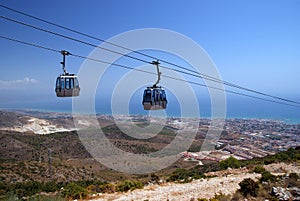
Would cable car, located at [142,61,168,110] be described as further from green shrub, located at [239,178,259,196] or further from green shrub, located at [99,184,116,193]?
green shrub, located at [99,184,116,193]

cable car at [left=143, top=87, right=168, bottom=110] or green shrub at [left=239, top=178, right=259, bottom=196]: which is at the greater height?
cable car at [left=143, top=87, right=168, bottom=110]

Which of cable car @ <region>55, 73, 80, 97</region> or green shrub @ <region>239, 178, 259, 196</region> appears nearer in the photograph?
cable car @ <region>55, 73, 80, 97</region>

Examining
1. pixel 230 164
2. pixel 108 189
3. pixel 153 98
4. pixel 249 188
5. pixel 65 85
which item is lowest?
pixel 108 189

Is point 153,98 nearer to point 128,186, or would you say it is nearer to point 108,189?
point 128,186

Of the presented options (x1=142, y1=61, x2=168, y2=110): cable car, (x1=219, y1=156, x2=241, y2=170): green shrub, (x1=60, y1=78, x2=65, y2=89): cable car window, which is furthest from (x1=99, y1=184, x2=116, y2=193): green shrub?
(x1=219, y1=156, x2=241, y2=170): green shrub

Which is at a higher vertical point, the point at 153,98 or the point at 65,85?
the point at 65,85

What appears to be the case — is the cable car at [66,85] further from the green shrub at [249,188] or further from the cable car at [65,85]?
the green shrub at [249,188]

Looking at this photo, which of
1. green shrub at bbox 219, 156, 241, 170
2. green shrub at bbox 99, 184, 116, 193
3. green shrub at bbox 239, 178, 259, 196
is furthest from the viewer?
green shrub at bbox 219, 156, 241, 170

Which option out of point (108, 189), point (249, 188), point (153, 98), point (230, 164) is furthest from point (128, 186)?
point (230, 164)

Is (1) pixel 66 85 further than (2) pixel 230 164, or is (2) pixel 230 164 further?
(2) pixel 230 164

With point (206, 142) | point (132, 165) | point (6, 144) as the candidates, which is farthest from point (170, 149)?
point (6, 144)

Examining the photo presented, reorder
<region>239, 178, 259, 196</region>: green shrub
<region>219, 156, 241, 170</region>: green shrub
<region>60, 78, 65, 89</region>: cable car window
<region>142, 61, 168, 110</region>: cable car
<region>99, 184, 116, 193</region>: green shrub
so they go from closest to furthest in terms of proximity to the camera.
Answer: <region>60, 78, 65, 89</region>: cable car window < <region>142, 61, 168, 110</region>: cable car < <region>239, 178, 259, 196</region>: green shrub < <region>99, 184, 116, 193</region>: green shrub < <region>219, 156, 241, 170</region>: green shrub

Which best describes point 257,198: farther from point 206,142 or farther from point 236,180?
point 206,142
